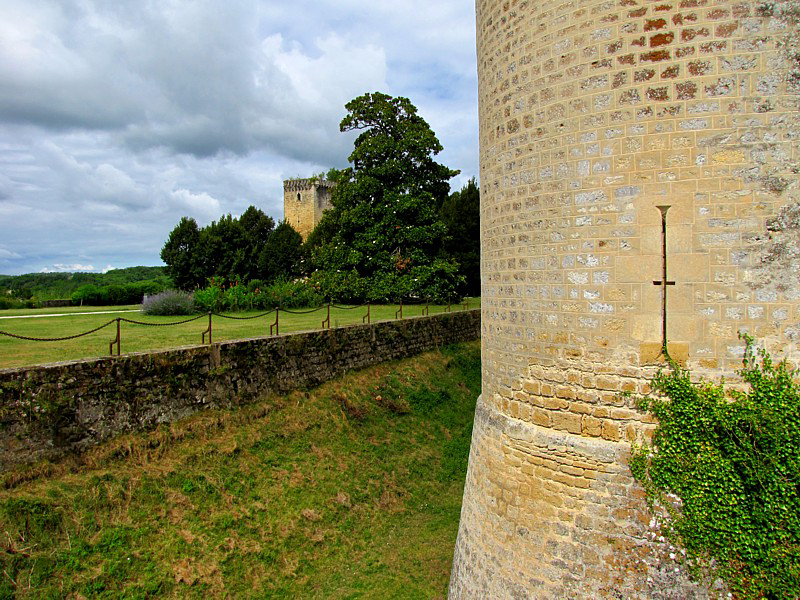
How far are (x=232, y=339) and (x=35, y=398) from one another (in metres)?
3.74

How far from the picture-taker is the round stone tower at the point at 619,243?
150 inches

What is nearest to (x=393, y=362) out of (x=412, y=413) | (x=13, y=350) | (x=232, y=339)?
(x=412, y=413)

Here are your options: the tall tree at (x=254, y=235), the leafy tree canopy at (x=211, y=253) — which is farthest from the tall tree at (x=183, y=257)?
the tall tree at (x=254, y=235)

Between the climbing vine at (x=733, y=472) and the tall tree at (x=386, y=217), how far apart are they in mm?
14245

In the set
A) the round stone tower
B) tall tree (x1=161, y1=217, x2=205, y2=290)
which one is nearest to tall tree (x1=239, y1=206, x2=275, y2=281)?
tall tree (x1=161, y1=217, x2=205, y2=290)

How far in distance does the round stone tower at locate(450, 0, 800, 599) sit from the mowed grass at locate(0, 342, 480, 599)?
3300mm

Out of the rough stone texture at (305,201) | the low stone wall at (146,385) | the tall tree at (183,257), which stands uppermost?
the rough stone texture at (305,201)

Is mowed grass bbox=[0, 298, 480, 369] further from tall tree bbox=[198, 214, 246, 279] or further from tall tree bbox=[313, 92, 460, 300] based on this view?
tall tree bbox=[198, 214, 246, 279]

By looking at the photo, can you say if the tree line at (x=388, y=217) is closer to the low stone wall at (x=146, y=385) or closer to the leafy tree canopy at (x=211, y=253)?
the low stone wall at (x=146, y=385)

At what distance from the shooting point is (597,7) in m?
4.21

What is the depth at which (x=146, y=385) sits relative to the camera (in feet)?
26.0

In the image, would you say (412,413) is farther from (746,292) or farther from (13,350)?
(746,292)

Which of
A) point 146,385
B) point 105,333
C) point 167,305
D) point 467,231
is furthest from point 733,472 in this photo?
point 467,231

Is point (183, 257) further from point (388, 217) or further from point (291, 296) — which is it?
point (388, 217)
